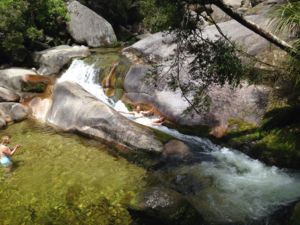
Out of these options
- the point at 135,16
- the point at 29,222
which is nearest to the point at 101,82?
the point at 29,222

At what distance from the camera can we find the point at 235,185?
11891mm

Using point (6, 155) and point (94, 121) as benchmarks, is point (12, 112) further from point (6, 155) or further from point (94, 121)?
point (6, 155)

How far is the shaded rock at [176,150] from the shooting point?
1373 cm

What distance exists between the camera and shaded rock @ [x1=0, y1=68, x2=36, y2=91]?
65.6 feet

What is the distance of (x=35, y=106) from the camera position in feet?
62.2

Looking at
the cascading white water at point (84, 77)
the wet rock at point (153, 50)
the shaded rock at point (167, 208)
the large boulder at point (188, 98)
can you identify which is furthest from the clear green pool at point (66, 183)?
the wet rock at point (153, 50)

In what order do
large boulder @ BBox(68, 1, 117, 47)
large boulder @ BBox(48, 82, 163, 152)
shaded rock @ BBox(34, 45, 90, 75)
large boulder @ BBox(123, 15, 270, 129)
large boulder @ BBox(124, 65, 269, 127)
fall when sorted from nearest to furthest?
large boulder @ BBox(48, 82, 163, 152)
large boulder @ BBox(124, 65, 269, 127)
large boulder @ BBox(123, 15, 270, 129)
shaded rock @ BBox(34, 45, 90, 75)
large boulder @ BBox(68, 1, 117, 47)

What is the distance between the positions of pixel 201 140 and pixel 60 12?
46.5ft

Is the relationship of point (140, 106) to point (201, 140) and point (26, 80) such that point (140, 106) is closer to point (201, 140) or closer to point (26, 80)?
point (201, 140)

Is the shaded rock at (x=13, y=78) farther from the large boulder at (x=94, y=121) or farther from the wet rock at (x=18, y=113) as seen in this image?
the large boulder at (x=94, y=121)

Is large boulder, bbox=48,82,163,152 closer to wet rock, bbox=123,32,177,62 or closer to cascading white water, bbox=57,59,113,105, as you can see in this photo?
cascading white water, bbox=57,59,113,105

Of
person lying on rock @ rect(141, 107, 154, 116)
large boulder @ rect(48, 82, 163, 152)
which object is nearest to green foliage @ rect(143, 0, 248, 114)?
large boulder @ rect(48, 82, 163, 152)

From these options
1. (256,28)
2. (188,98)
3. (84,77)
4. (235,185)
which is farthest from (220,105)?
(84,77)

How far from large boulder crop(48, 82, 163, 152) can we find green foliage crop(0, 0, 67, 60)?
486 cm
